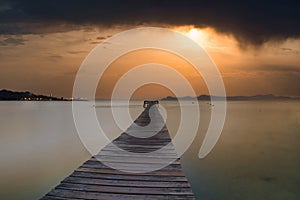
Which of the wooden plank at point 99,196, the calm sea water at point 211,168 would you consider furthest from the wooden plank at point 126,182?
the calm sea water at point 211,168

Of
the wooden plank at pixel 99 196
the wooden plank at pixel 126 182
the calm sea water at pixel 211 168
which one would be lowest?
the calm sea water at pixel 211 168

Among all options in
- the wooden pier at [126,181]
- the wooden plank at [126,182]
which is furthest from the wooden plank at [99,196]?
the wooden plank at [126,182]

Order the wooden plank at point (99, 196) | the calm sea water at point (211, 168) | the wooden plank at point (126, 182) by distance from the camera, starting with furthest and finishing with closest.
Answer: the calm sea water at point (211, 168), the wooden plank at point (126, 182), the wooden plank at point (99, 196)

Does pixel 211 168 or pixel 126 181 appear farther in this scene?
pixel 211 168

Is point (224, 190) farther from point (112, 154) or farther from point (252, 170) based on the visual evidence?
point (112, 154)

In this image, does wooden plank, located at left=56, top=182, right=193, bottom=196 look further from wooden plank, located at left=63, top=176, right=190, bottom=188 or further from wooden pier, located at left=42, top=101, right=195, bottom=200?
wooden plank, located at left=63, top=176, right=190, bottom=188

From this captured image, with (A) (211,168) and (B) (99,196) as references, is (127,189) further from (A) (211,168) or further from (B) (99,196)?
(A) (211,168)

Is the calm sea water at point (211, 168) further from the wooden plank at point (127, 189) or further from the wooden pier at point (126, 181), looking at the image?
the wooden plank at point (127, 189)

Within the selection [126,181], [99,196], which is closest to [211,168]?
[126,181]

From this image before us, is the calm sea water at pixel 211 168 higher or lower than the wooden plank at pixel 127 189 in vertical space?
lower

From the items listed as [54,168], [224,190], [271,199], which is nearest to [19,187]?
[54,168]

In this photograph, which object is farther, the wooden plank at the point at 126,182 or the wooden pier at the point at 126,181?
the wooden plank at the point at 126,182

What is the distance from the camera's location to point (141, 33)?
1136 inches

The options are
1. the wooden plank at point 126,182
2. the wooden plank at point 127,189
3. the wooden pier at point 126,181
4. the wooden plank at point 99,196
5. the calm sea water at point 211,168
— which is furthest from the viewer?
the calm sea water at point 211,168
